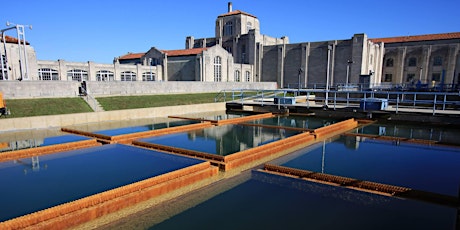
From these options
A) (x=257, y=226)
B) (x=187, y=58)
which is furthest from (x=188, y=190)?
(x=187, y=58)

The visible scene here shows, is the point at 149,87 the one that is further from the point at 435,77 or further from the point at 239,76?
the point at 435,77

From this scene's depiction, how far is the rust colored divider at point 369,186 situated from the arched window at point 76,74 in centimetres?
3424

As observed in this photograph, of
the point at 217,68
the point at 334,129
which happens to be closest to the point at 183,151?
the point at 334,129

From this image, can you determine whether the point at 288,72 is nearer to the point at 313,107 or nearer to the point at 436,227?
the point at 313,107

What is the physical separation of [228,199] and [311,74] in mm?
48982

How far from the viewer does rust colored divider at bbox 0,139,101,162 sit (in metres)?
9.90

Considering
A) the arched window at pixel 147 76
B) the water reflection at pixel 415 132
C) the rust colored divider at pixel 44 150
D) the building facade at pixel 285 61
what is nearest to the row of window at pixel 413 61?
the building facade at pixel 285 61

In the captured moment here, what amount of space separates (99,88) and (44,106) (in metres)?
6.92

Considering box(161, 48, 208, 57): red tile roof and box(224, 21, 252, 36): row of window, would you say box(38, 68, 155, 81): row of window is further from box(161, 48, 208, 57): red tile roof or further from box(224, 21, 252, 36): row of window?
box(224, 21, 252, 36): row of window

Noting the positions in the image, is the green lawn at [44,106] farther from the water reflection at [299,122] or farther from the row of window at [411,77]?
the row of window at [411,77]

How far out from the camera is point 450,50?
50.0 metres

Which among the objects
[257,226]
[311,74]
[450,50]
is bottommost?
[257,226]

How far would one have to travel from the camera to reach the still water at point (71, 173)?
6.38m

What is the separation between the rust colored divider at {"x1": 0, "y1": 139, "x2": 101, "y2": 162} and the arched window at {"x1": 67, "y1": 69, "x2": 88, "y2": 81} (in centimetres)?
2732
